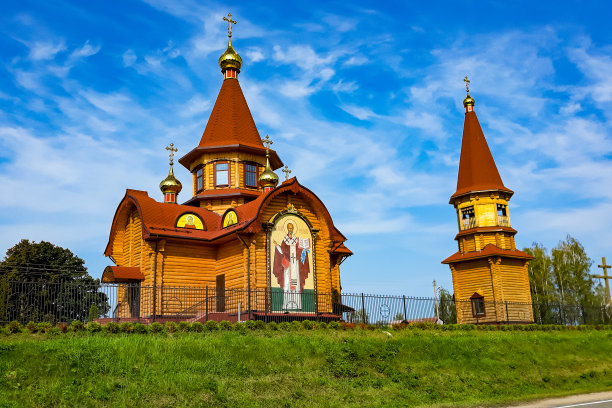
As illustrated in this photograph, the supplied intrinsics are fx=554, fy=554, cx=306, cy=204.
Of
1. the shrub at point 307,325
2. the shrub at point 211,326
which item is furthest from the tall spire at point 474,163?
the shrub at point 211,326

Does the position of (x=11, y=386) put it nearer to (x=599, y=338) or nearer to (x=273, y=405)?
(x=273, y=405)

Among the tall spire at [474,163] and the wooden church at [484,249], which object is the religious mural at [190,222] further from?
the tall spire at [474,163]

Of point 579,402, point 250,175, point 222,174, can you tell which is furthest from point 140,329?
point 250,175

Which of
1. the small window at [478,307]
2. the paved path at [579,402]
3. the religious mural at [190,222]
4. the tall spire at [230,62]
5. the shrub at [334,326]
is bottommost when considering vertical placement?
the paved path at [579,402]

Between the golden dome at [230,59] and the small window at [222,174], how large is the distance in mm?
6123

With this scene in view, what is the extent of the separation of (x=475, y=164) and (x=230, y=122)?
15.2 meters

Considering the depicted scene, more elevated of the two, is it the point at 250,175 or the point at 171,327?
the point at 250,175

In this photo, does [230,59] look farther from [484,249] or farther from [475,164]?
[484,249]

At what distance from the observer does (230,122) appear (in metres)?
26.2

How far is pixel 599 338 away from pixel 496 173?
14135 mm

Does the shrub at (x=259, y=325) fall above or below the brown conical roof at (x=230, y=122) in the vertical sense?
below

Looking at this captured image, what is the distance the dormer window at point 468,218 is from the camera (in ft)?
105

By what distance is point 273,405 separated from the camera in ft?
31.9

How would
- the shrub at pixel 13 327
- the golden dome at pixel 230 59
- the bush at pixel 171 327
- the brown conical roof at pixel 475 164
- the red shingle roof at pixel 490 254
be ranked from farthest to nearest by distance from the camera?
the brown conical roof at pixel 475 164
the red shingle roof at pixel 490 254
the golden dome at pixel 230 59
the bush at pixel 171 327
the shrub at pixel 13 327
